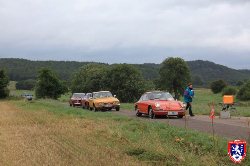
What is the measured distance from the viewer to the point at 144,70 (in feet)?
512

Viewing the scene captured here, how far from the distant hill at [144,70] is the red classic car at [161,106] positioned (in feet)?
387

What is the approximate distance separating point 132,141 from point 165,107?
10821mm

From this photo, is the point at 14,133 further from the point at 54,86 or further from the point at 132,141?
the point at 54,86

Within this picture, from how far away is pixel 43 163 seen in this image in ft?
33.8

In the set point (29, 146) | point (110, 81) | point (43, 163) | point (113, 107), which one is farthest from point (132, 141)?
point (110, 81)

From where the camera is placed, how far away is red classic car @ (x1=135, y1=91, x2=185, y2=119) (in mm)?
24328

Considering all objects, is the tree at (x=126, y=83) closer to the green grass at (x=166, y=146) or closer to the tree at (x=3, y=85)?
the tree at (x=3, y=85)

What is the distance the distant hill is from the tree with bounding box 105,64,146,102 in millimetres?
46282

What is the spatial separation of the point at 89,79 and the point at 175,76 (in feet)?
65.3

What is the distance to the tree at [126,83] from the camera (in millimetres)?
94300

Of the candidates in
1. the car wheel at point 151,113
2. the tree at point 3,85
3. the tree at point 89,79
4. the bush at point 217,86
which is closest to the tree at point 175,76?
the tree at point 89,79

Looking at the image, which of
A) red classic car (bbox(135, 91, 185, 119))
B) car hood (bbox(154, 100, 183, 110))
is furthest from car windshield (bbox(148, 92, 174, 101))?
car hood (bbox(154, 100, 183, 110))

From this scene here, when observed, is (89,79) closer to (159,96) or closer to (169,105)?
(159,96)

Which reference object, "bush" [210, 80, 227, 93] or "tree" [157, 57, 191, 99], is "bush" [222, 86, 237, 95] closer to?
"bush" [210, 80, 227, 93]
